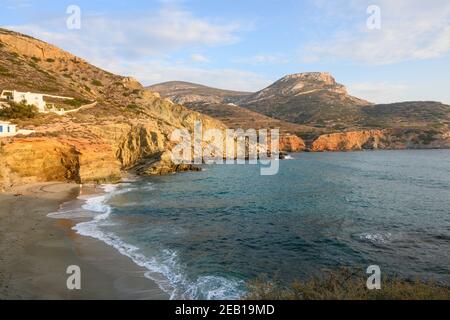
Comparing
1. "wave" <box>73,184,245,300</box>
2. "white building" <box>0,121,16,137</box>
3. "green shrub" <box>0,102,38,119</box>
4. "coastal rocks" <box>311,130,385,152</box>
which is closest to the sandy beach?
"wave" <box>73,184,245,300</box>

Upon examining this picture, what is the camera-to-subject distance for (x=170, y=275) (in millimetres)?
16688

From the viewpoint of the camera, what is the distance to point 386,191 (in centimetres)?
4272

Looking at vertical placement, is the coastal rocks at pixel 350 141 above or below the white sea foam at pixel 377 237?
above

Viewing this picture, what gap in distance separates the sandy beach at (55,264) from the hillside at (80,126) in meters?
14.1

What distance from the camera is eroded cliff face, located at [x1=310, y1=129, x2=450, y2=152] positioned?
145250 millimetres

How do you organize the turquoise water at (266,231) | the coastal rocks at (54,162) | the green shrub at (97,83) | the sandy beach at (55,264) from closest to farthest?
1. the sandy beach at (55,264)
2. the turquoise water at (266,231)
3. the coastal rocks at (54,162)
4. the green shrub at (97,83)

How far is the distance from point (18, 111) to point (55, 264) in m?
37.7

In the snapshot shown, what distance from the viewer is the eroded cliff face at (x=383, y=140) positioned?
145 m

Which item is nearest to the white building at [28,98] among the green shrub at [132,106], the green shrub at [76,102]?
the green shrub at [76,102]

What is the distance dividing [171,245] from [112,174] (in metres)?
29.2

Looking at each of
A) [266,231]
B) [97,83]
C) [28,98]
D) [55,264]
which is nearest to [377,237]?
[266,231]

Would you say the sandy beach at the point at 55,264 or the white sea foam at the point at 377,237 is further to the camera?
the white sea foam at the point at 377,237

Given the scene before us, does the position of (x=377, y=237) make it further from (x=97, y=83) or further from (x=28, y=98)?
(x=97, y=83)

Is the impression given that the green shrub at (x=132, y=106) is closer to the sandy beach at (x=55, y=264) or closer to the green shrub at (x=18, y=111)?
the green shrub at (x=18, y=111)
